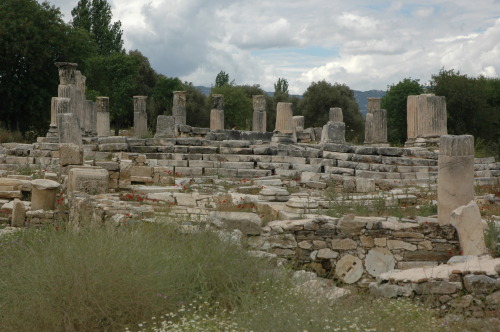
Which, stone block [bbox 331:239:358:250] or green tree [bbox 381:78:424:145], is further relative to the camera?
green tree [bbox 381:78:424:145]

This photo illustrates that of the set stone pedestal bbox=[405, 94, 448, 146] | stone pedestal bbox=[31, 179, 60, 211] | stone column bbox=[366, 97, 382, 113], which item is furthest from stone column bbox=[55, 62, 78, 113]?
stone column bbox=[366, 97, 382, 113]

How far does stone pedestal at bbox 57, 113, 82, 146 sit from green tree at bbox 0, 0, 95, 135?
544 inches

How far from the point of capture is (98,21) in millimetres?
48438

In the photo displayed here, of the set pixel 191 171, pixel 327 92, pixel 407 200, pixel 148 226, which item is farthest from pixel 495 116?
pixel 148 226

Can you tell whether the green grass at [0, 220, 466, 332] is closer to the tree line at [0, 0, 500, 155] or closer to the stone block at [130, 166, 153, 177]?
the stone block at [130, 166, 153, 177]

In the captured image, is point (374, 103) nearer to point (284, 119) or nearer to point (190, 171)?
point (284, 119)

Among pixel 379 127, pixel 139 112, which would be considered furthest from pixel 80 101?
pixel 379 127

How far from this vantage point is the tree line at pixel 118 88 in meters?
32.1

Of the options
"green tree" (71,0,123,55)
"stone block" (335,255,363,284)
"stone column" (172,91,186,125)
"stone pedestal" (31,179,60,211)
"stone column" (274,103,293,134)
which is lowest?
"stone block" (335,255,363,284)

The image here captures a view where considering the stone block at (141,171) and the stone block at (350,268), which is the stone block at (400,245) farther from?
the stone block at (141,171)

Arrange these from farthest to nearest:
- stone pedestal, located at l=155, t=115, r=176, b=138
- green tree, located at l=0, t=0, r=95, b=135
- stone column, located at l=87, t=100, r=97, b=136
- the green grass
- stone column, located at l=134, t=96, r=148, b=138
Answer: green tree, located at l=0, t=0, r=95, b=135 < stone column, located at l=134, t=96, r=148, b=138 < stone column, located at l=87, t=100, r=97, b=136 < stone pedestal, located at l=155, t=115, r=176, b=138 < the green grass

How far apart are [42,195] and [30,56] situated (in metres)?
21.1

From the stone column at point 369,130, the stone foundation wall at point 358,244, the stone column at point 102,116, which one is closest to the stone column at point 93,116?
the stone column at point 102,116

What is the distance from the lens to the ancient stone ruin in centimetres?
897
